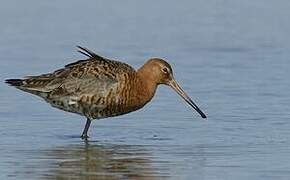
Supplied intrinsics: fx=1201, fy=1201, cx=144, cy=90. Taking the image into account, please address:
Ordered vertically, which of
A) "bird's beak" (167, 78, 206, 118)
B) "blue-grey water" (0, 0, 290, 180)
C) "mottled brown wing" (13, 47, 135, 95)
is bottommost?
"blue-grey water" (0, 0, 290, 180)

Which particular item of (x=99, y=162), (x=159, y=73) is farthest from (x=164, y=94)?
(x=99, y=162)

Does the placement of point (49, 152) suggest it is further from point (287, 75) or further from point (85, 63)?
point (287, 75)

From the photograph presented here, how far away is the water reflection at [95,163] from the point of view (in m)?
10.7

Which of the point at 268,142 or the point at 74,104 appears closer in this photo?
the point at 268,142

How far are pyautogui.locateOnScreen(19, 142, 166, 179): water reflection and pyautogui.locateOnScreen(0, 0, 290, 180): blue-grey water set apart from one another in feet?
0.03

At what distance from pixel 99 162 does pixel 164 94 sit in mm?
4079

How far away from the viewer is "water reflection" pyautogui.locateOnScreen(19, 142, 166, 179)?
10.7 metres

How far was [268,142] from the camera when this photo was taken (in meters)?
12.4

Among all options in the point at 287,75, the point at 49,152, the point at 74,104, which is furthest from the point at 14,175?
the point at 287,75

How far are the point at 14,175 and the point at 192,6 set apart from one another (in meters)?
12.2

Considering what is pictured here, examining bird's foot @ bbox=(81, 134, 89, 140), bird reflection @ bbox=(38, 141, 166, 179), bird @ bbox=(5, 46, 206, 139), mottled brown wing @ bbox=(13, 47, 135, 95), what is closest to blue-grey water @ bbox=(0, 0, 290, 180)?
bird reflection @ bbox=(38, 141, 166, 179)

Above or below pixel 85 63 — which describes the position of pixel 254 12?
below

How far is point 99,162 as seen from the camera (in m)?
11.5

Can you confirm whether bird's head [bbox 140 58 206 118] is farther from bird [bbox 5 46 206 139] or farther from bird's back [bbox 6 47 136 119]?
bird's back [bbox 6 47 136 119]
